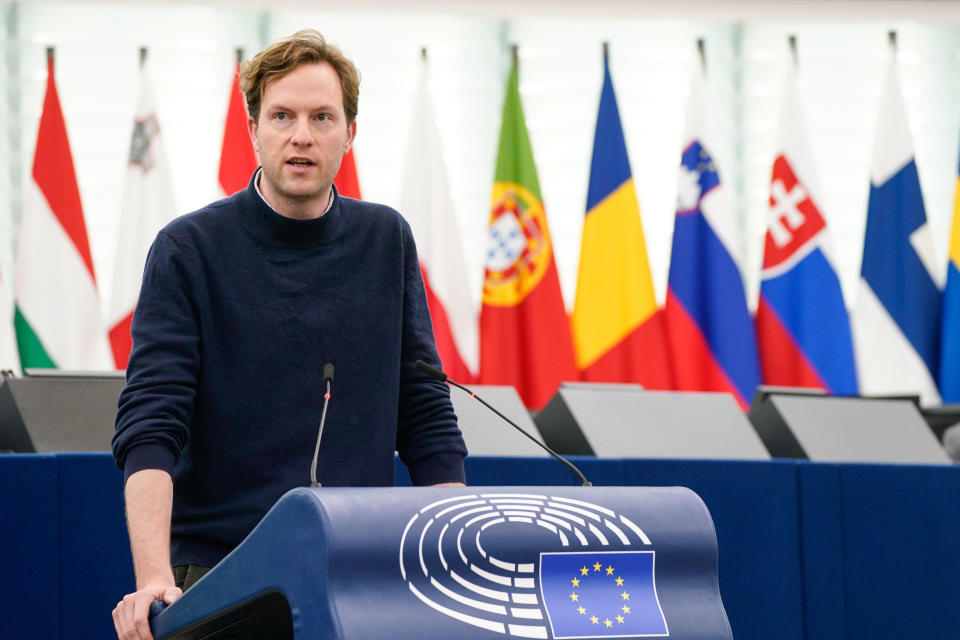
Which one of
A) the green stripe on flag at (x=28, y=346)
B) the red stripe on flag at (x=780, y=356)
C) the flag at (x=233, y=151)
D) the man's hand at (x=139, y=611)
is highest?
the flag at (x=233, y=151)

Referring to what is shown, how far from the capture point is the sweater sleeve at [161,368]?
1.60m

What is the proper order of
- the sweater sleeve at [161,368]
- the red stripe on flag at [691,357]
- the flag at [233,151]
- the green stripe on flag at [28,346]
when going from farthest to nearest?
the red stripe on flag at [691,357] < the flag at [233,151] < the green stripe on flag at [28,346] < the sweater sleeve at [161,368]

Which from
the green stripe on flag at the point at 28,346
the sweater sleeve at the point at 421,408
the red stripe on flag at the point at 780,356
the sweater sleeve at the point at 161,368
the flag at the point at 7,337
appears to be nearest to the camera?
the sweater sleeve at the point at 161,368

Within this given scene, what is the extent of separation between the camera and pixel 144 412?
1.61m

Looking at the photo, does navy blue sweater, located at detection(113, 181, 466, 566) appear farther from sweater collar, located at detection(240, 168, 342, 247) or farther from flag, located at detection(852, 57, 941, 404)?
flag, located at detection(852, 57, 941, 404)

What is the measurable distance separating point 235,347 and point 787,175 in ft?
17.3

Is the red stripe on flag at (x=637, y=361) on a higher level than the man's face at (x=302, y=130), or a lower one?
lower

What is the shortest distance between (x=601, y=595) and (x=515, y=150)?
5169mm

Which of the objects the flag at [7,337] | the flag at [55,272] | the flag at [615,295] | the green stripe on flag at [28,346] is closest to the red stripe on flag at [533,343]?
the flag at [615,295]

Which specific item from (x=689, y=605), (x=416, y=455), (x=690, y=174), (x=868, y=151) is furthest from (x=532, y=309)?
(x=689, y=605)

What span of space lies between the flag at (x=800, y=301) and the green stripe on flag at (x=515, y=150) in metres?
1.24

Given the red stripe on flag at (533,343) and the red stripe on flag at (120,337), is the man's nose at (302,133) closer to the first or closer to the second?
the red stripe on flag at (120,337)

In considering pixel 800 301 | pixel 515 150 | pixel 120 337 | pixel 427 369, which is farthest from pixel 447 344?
pixel 427 369

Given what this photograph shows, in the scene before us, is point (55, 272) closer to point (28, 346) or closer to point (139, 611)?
point (28, 346)
